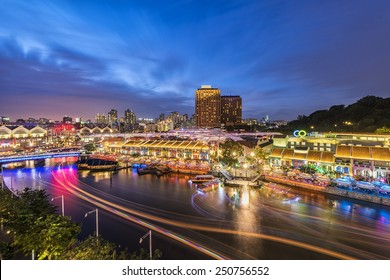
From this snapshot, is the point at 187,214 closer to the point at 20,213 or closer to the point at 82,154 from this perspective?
the point at 20,213

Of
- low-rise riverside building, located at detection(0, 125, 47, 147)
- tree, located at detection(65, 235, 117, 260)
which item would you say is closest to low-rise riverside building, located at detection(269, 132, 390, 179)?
tree, located at detection(65, 235, 117, 260)

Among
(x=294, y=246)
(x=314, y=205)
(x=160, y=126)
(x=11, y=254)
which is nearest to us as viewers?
(x=11, y=254)

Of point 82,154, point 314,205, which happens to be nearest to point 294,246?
point 314,205

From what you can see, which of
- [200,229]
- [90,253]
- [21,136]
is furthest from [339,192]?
[21,136]

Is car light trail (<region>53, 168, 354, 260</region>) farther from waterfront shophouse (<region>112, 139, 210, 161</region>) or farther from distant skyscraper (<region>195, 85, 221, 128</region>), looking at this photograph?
distant skyscraper (<region>195, 85, 221, 128</region>)

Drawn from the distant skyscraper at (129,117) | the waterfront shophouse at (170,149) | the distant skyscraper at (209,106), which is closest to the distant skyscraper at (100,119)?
the distant skyscraper at (129,117)
